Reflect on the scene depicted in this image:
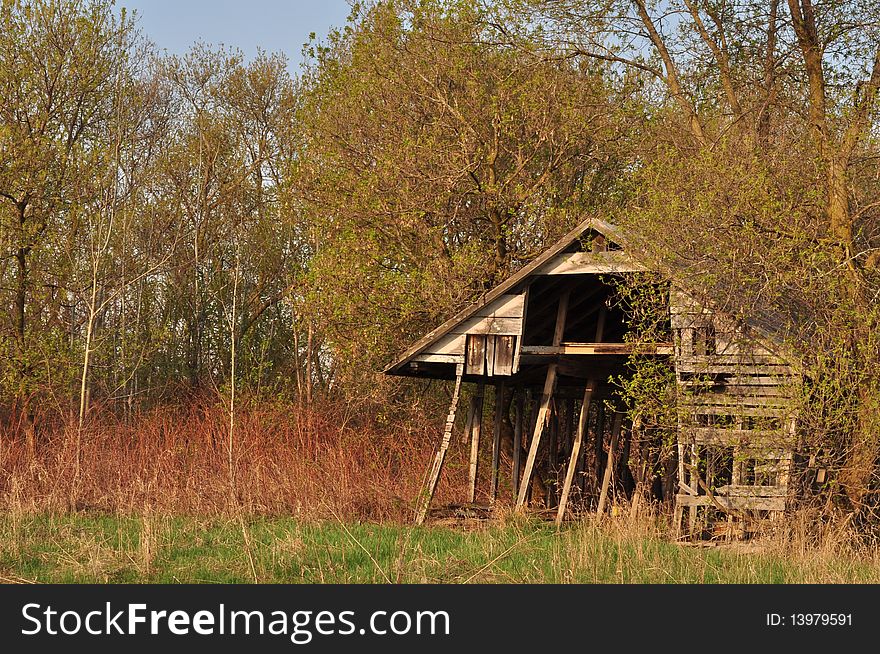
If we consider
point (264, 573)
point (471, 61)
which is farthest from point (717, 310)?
point (471, 61)

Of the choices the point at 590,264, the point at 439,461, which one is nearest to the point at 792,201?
the point at 590,264

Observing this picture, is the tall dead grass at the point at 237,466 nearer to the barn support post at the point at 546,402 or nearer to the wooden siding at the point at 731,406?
the barn support post at the point at 546,402

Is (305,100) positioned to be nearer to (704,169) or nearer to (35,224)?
(35,224)

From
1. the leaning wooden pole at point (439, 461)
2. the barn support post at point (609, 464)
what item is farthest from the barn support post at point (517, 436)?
the leaning wooden pole at point (439, 461)

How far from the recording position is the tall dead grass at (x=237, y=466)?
15.1 m

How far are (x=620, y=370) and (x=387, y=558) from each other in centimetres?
637

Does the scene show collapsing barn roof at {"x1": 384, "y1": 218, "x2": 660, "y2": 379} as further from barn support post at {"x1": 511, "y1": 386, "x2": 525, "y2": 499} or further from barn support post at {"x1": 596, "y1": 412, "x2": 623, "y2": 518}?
barn support post at {"x1": 511, "y1": 386, "x2": 525, "y2": 499}

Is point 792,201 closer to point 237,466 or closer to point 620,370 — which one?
point 620,370

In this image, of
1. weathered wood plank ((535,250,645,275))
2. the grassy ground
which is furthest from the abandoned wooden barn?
the grassy ground

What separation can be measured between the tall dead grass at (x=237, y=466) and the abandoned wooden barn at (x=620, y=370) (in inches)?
75.2

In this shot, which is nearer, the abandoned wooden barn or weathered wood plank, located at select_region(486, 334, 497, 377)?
the abandoned wooden barn

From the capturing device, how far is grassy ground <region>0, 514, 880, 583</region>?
31.5 ft

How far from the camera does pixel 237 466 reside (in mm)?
15953

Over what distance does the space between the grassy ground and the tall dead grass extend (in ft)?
4.47
